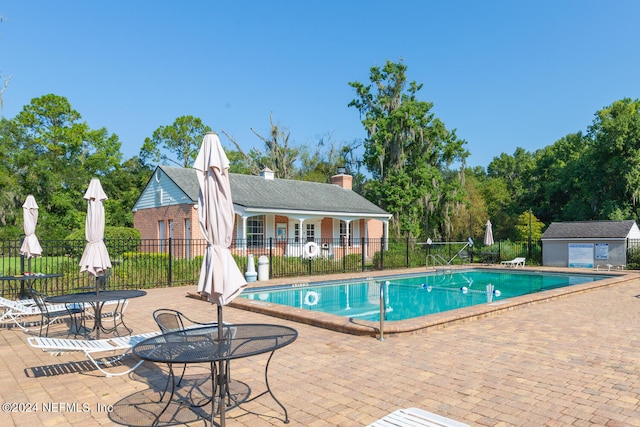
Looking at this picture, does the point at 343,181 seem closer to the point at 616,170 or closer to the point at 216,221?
the point at 616,170

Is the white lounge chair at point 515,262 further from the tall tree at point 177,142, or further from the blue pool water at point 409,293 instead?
the tall tree at point 177,142

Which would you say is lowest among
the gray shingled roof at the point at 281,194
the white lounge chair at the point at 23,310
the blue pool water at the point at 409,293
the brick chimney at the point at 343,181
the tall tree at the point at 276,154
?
the blue pool water at the point at 409,293

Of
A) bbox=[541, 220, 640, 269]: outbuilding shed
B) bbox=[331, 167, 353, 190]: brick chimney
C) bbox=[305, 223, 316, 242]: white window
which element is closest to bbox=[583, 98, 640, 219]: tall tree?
bbox=[541, 220, 640, 269]: outbuilding shed

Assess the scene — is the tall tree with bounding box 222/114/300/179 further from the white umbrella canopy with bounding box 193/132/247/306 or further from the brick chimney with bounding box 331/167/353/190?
the white umbrella canopy with bounding box 193/132/247/306

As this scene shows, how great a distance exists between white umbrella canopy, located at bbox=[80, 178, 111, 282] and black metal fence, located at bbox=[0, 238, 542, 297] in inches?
126

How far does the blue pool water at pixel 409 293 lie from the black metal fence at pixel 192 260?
207 centimetres

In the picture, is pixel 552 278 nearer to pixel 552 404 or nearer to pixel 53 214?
pixel 552 404

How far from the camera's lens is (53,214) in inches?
1337

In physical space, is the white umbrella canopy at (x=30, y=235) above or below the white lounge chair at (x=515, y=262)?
above

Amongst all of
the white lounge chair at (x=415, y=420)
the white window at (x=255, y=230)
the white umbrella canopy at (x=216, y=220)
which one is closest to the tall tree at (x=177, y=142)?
the white window at (x=255, y=230)

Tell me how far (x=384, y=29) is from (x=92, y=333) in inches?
772

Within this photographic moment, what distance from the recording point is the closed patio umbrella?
406cm

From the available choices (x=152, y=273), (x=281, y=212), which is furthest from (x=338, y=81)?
(x=152, y=273)

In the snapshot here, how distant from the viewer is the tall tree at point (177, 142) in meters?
48.7
